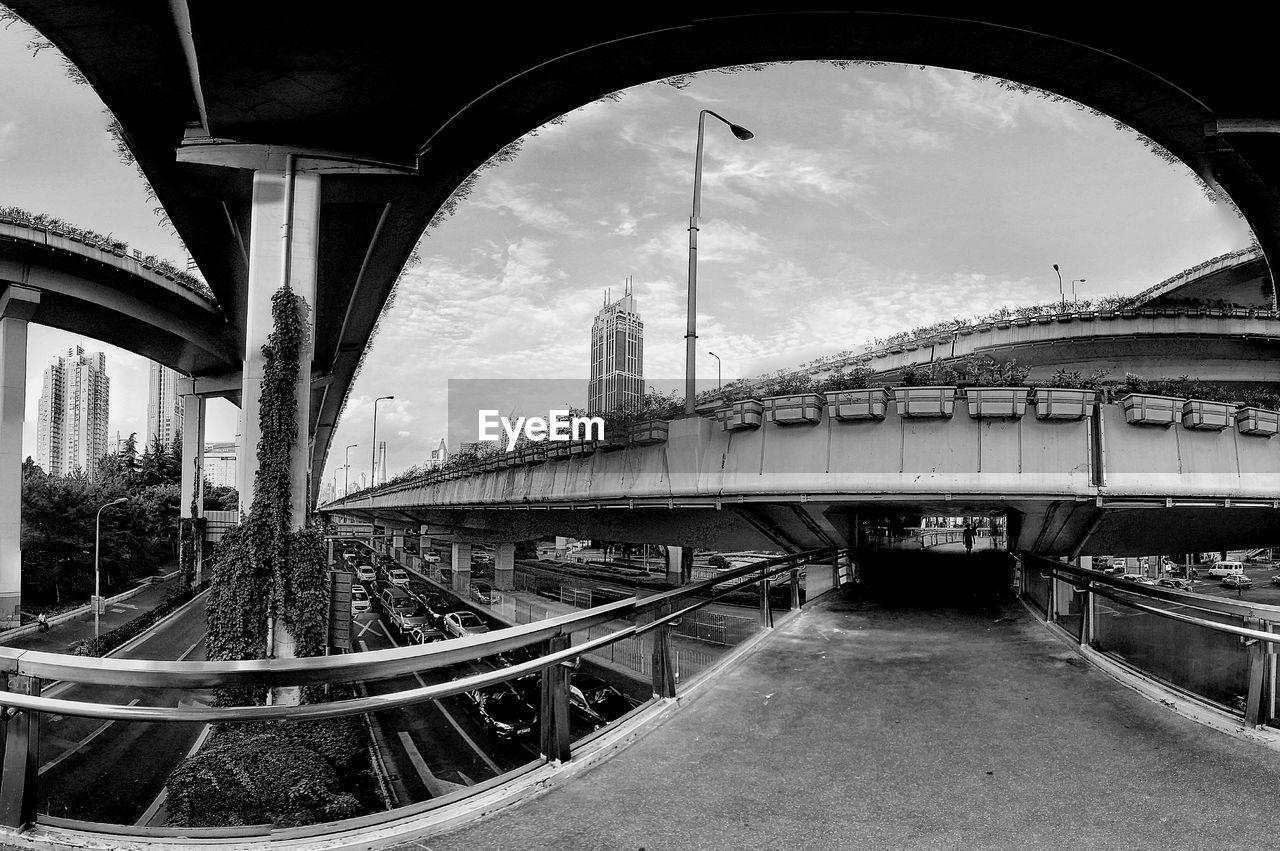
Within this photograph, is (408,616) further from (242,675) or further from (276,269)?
(242,675)

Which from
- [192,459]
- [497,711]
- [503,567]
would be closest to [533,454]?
[497,711]

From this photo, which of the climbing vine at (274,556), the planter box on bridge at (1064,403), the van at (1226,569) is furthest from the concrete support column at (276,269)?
the van at (1226,569)

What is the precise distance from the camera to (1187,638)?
22.6ft

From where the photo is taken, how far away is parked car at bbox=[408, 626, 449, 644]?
85.4ft

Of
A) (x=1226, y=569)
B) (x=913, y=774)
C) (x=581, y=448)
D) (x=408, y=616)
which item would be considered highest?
(x=581, y=448)

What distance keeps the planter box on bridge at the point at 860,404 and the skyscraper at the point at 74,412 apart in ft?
486

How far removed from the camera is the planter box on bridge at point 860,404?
1053 cm

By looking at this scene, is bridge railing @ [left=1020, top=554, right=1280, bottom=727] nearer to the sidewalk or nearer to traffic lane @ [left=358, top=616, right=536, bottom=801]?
traffic lane @ [left=358, top=616, right=536, bottom=801]

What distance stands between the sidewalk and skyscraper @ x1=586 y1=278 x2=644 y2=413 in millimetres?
22640

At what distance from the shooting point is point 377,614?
40875mm

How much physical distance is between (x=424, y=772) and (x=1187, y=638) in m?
14.6

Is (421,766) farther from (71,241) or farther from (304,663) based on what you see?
(71,241)

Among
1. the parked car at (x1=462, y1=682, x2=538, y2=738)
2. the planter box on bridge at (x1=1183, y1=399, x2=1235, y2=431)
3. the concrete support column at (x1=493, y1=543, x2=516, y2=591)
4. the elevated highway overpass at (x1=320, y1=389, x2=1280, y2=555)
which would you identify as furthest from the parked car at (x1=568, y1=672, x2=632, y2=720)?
the concrete support column at (x1=493, y1=543, x2=516, y2=591)

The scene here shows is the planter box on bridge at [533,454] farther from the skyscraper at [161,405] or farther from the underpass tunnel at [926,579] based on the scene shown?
the skyscraper at [161,405]
